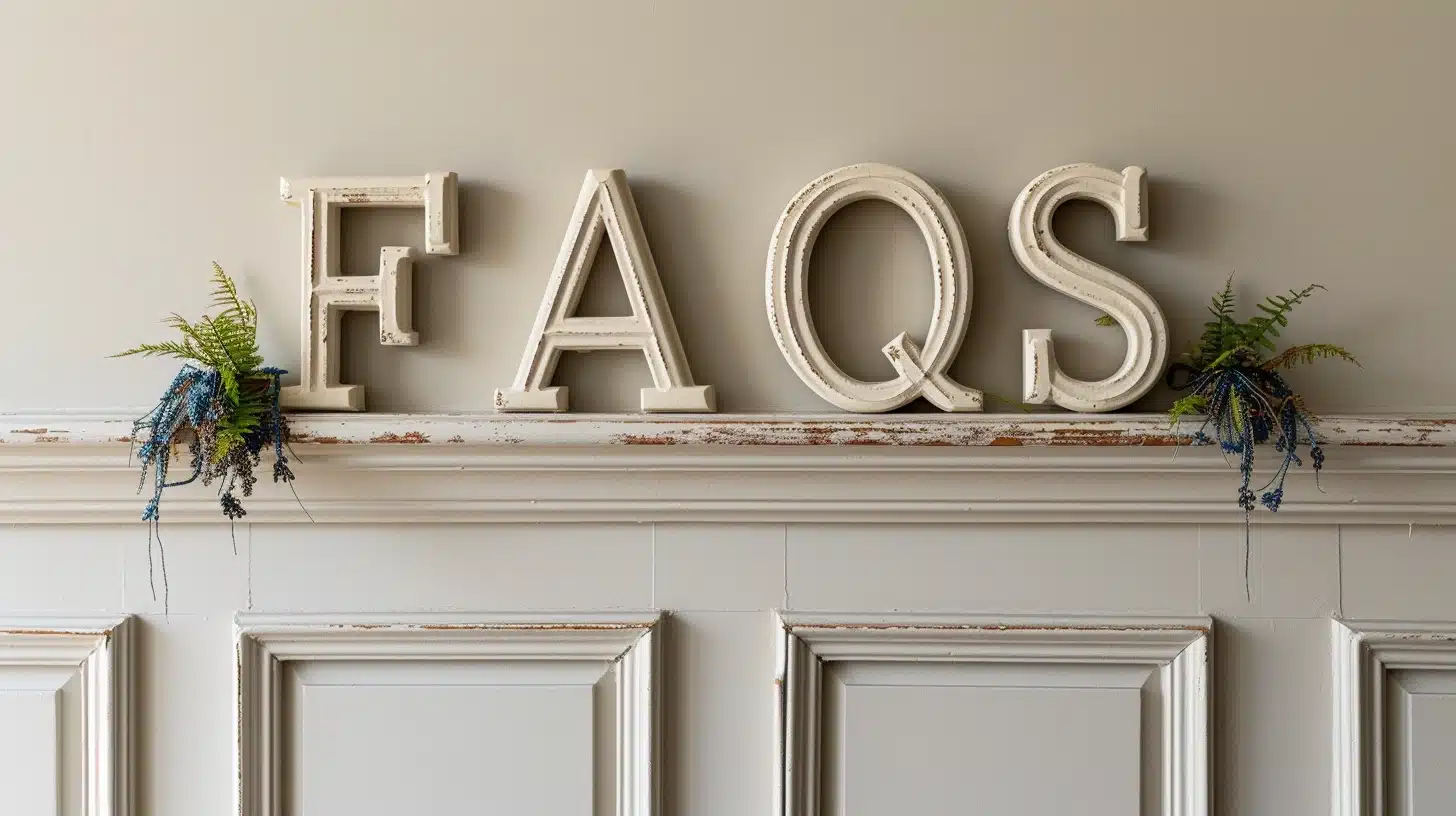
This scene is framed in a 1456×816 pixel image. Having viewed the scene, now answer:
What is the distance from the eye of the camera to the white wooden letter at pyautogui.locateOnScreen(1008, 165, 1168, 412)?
3.85ft

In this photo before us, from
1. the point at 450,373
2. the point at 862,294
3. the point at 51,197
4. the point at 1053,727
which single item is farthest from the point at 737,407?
the point at 51,197

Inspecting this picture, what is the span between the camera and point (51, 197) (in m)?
1.26

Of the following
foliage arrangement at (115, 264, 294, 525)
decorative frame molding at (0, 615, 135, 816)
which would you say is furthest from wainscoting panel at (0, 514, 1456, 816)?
foliage arrangement at (115, 264, 294, 525)

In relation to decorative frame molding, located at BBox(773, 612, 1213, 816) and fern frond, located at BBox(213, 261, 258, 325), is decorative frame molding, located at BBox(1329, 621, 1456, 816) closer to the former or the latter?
decorative frame molding, located at BBox(773, 612, 1213, 816)

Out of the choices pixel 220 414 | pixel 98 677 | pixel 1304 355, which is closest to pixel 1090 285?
pixel 1304 355

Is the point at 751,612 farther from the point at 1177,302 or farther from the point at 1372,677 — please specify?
the point at 1372,677

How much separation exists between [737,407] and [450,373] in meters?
0.38

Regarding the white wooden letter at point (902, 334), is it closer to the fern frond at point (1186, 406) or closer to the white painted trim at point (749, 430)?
the white painted trim at point (749, 430)

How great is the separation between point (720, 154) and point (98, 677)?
106 cm

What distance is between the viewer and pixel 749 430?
1166mm

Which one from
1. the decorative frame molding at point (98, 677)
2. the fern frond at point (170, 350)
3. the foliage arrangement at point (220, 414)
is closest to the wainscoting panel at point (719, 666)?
the decorative frame molding at point (98, 677)

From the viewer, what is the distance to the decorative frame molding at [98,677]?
1237mm

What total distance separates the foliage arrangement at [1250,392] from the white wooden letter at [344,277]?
942 millimetres

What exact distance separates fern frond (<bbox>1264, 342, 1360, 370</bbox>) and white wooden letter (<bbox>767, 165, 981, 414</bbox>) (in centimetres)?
37
